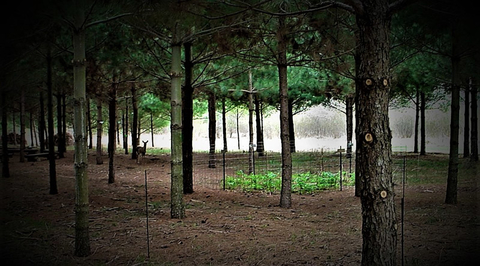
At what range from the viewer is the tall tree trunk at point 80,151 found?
14.2 ft

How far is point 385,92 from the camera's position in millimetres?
3330

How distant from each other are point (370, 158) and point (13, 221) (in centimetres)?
556

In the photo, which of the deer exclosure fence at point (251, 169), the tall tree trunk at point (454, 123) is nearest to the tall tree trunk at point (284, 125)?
the deer exclosure fence at point (251, 169)

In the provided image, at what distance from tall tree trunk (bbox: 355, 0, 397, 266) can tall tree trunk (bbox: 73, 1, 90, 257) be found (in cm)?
318

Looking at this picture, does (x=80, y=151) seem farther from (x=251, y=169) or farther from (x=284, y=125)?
(x=251, y=169)

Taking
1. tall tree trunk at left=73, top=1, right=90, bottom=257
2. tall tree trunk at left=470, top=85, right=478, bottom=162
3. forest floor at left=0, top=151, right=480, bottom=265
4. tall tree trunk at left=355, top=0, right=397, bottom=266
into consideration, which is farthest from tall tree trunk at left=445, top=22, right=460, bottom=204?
tall tree trunk at left=470, top=85, right=478, bottom=162

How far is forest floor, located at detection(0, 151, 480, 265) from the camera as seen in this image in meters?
4.32

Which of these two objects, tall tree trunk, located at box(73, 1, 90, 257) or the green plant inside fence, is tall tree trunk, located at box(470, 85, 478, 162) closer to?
the green plant inside fence

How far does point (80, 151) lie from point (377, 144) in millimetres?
3350

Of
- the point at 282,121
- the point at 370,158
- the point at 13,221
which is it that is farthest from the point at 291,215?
the point at 13,221

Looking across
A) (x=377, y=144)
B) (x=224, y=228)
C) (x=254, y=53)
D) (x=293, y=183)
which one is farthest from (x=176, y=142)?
(x=293, y=183)

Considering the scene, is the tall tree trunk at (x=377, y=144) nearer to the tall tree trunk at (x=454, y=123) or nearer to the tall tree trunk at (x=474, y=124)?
the tall tree trunk at (x=454, y=123)

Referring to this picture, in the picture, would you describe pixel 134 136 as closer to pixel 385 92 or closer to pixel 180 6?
pixel 180 6

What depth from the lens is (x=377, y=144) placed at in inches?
130
